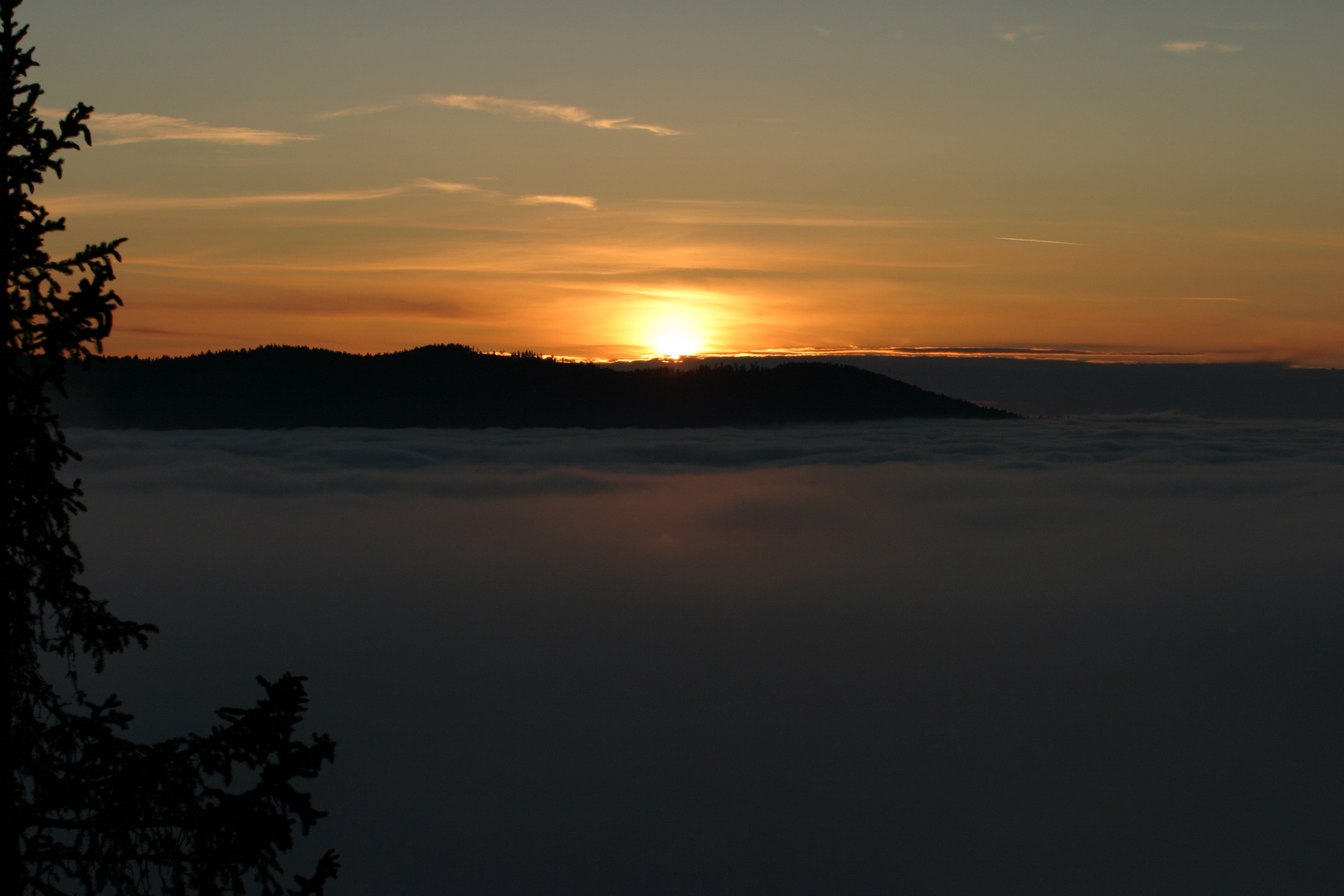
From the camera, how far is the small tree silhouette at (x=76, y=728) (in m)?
5.70

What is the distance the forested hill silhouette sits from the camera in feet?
592

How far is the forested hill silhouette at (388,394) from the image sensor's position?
180500mm

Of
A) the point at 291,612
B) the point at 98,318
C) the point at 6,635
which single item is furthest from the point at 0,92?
the point at 291,612

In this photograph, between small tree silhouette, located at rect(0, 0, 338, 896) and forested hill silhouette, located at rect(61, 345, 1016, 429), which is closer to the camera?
small tree silhouette, located at rect(0, 0, 338, 896)

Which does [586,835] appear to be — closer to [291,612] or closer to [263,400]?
[291,612]

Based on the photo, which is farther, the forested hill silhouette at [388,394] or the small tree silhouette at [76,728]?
the forested hill silhouette at [388,394]

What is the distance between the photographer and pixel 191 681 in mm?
92062

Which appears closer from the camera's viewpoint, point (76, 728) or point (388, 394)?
point (76, 728)

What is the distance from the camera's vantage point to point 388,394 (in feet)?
616

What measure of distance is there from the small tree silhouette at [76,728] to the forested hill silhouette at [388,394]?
599 ft

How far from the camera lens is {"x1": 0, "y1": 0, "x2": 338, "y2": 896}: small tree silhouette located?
570 centimetres

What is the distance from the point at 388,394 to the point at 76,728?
189046mm

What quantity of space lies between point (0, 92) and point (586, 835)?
270 ft

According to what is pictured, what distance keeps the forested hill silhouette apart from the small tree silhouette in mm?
182579
